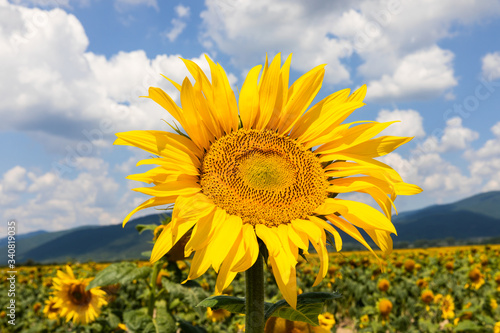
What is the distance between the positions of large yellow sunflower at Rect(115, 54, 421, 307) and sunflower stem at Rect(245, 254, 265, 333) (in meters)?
0.12

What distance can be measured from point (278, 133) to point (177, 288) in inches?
91.9

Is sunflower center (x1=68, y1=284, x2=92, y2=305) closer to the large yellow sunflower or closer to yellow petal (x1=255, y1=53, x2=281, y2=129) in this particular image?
the large yellow sunflower

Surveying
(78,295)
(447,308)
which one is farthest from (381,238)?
(447,308)

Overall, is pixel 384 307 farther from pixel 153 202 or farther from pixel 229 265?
pixel 153 202

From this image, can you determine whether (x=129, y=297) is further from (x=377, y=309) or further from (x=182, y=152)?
(x=182, y=152)

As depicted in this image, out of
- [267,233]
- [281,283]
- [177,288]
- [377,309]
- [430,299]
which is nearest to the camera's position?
[281,283]

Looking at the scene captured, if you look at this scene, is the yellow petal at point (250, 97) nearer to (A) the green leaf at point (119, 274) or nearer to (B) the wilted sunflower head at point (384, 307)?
(A) the green leaf at point (119, 274)

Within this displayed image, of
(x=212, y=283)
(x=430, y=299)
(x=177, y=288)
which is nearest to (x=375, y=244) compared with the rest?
(x=177, y=288)

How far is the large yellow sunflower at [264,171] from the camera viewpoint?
4.61 ft

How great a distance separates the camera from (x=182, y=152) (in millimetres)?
1579

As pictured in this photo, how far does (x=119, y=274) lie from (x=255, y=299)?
2.42 metres

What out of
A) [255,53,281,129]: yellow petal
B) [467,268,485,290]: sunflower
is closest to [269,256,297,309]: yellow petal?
[255,53,281,129]: yellow petal

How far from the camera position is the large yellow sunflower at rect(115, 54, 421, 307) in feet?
4.61

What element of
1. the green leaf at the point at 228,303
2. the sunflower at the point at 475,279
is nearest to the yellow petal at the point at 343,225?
the green leaf at the point at 228,303
